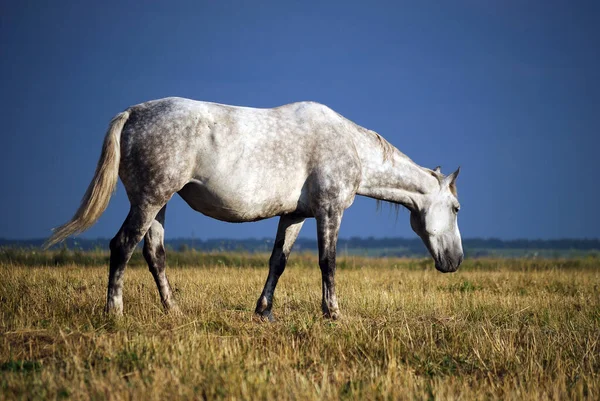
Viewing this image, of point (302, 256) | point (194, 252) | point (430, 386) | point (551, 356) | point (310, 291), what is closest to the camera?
point (430, 386)

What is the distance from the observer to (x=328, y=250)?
26.5 feet

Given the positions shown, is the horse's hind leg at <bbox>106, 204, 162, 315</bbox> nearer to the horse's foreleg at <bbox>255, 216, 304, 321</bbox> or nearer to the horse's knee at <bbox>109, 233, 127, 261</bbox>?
the horse's knee at <bbox>109, 233, 127, 261</bbox>

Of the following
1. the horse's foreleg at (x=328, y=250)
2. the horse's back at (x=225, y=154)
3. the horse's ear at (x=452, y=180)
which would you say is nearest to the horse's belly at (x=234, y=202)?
the horse's back at (x=225, y=154)

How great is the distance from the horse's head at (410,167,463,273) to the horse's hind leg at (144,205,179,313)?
3.91 metres

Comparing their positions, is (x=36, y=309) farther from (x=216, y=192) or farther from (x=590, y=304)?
(x=590, y=304)

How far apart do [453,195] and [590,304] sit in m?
2.98

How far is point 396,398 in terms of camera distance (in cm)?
431

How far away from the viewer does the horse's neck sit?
8852 millimetres

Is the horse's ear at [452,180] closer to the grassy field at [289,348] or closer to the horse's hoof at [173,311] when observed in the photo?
the grassy field at [289,348]

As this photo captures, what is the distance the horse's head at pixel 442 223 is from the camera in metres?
9.37

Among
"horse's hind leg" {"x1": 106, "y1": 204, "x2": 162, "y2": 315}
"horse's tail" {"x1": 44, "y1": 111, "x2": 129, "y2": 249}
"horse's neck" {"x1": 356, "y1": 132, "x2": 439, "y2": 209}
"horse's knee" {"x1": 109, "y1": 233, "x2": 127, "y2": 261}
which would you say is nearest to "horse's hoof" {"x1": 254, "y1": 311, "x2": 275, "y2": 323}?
"horse's hind leg" {"x1": 106, "y1": 204, "x2": 162, "y2": 315}

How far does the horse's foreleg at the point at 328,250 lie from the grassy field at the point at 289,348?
581 millimetres

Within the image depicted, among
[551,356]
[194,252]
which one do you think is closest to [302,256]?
[194,252]

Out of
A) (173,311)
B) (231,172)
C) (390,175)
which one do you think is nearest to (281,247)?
(231,172)
